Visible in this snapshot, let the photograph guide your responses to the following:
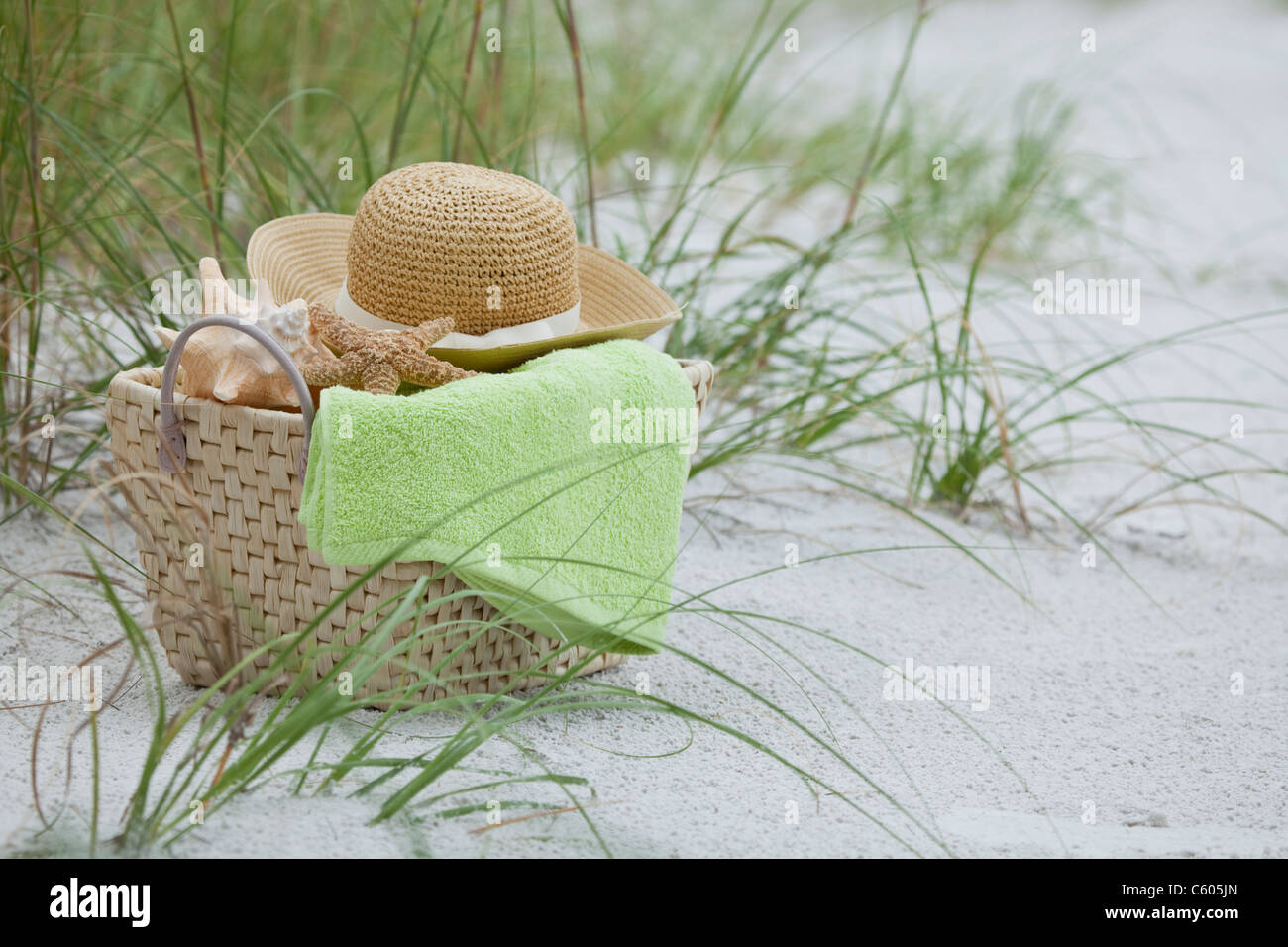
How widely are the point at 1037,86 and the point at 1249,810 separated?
3.22 meters

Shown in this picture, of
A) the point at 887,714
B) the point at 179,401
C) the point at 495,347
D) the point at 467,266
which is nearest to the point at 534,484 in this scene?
the point at 495,347

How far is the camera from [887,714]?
1.83 m

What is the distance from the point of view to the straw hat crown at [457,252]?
1.71 meters

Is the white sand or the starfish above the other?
the starfish

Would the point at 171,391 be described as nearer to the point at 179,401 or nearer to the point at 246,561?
the point at 179,401

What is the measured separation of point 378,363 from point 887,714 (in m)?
0.88

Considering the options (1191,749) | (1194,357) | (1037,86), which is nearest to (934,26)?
(1037,86)

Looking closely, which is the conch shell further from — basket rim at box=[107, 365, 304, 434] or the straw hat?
the straw hat

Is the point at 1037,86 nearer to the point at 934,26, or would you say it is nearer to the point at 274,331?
the point at 274,331

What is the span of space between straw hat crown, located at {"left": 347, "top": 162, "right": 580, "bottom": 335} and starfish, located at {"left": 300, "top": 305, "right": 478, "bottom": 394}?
10 cm

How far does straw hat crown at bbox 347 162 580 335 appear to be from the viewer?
1.71 metres

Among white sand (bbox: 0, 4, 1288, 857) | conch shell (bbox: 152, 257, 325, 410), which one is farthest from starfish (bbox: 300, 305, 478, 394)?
white sand (bbox: 0, 4, 1288, 857)

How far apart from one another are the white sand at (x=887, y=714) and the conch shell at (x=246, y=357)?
0.27 m
